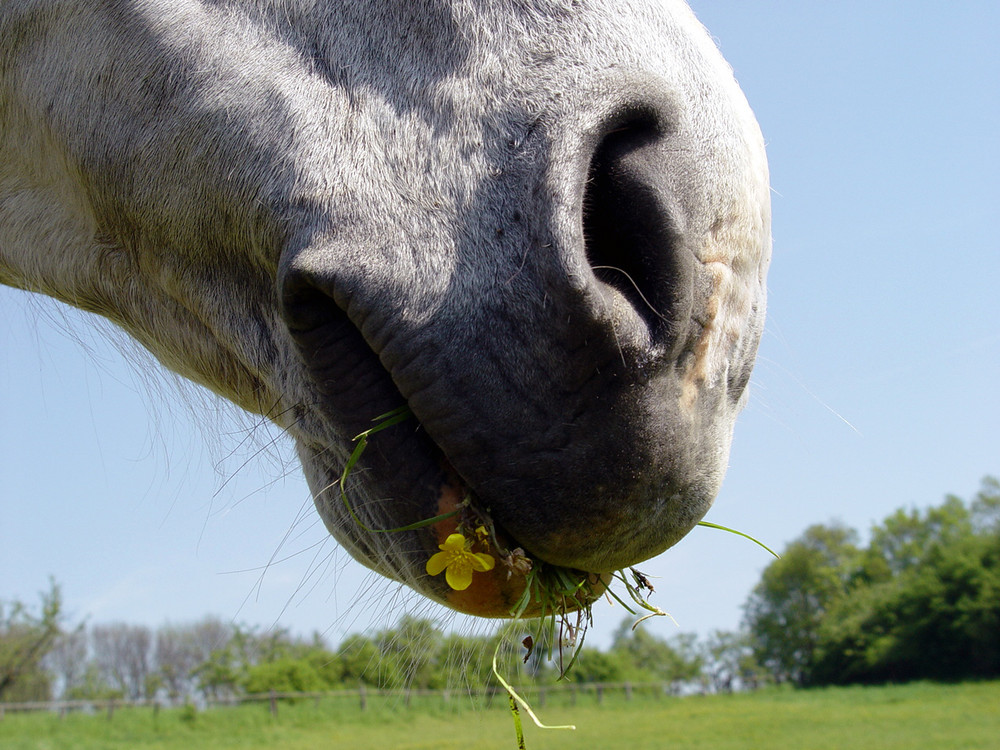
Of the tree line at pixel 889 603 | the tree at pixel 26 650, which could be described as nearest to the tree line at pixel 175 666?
the tree at pixel 26 650

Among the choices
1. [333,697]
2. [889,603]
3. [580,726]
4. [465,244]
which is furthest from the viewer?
[889,603]

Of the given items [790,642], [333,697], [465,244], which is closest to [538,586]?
[465,244]

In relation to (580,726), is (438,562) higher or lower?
lower

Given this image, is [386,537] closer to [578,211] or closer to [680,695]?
[578,211]

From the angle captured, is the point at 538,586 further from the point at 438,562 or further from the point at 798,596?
the point at 798,596

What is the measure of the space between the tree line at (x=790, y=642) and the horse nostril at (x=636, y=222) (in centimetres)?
1485

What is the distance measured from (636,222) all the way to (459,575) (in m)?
0.53

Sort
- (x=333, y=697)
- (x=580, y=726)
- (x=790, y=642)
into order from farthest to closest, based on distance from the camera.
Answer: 1. (x=790, y=642)
2. (x=333, y=697)
3. (x=580, y=726)

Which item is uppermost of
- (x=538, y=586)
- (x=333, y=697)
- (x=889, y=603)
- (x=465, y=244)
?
(x=889, y=603)

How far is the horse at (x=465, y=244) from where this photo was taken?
38.4 inches

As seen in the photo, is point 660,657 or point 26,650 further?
point 660,657

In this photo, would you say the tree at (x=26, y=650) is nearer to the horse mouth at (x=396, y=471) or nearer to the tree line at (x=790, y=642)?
the tree line at (x=790, y=642)

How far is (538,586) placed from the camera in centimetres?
111

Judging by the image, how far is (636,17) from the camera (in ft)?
3.70
